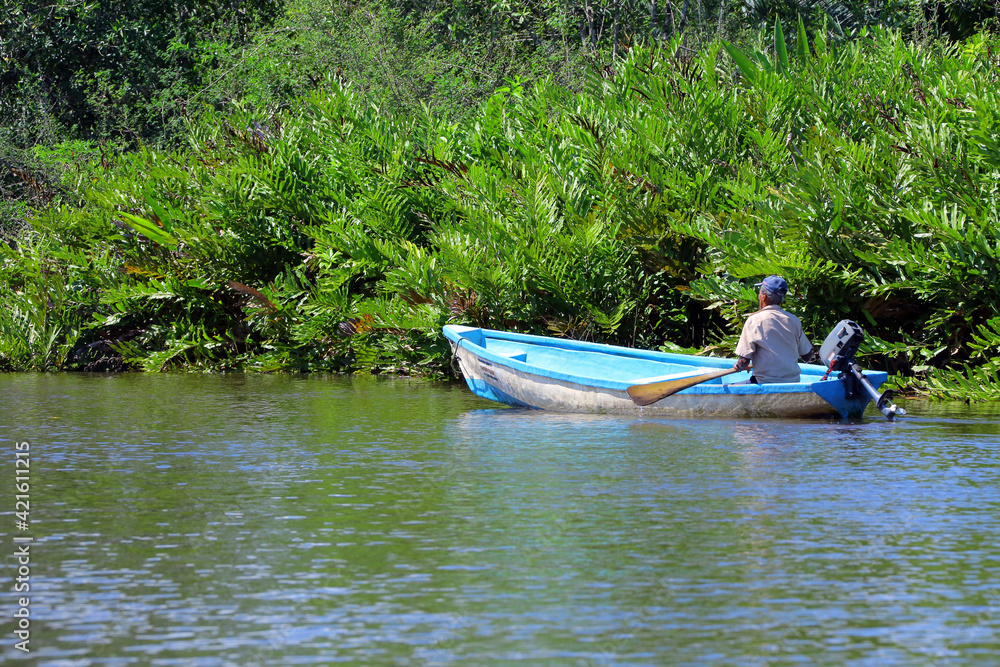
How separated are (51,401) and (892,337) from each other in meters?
9.24

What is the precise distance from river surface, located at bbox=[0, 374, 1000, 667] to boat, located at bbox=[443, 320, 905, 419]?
30 centimetres

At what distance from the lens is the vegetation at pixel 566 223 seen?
1436 cm

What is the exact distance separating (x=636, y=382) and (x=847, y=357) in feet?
6.36

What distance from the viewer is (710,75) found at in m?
16.4

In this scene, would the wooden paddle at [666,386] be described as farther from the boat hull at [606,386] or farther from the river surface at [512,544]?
the river surface at [512,544]

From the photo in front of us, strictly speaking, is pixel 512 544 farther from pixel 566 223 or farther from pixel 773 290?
pixel 566 223

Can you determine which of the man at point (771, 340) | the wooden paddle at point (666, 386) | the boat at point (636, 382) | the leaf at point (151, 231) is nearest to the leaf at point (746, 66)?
A: the boat at point (636, 382)

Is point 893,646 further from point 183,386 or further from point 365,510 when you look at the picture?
point 183,386

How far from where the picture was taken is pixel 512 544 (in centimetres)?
687

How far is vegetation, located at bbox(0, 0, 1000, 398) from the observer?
14.4 meters

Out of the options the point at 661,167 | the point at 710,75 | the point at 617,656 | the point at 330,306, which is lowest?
the point at 617,656

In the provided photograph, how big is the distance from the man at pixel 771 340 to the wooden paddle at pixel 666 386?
0.25 metres

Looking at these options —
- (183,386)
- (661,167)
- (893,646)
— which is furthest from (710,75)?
(893,646)

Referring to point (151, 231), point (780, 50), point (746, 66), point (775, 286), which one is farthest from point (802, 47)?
point (151, 231)
